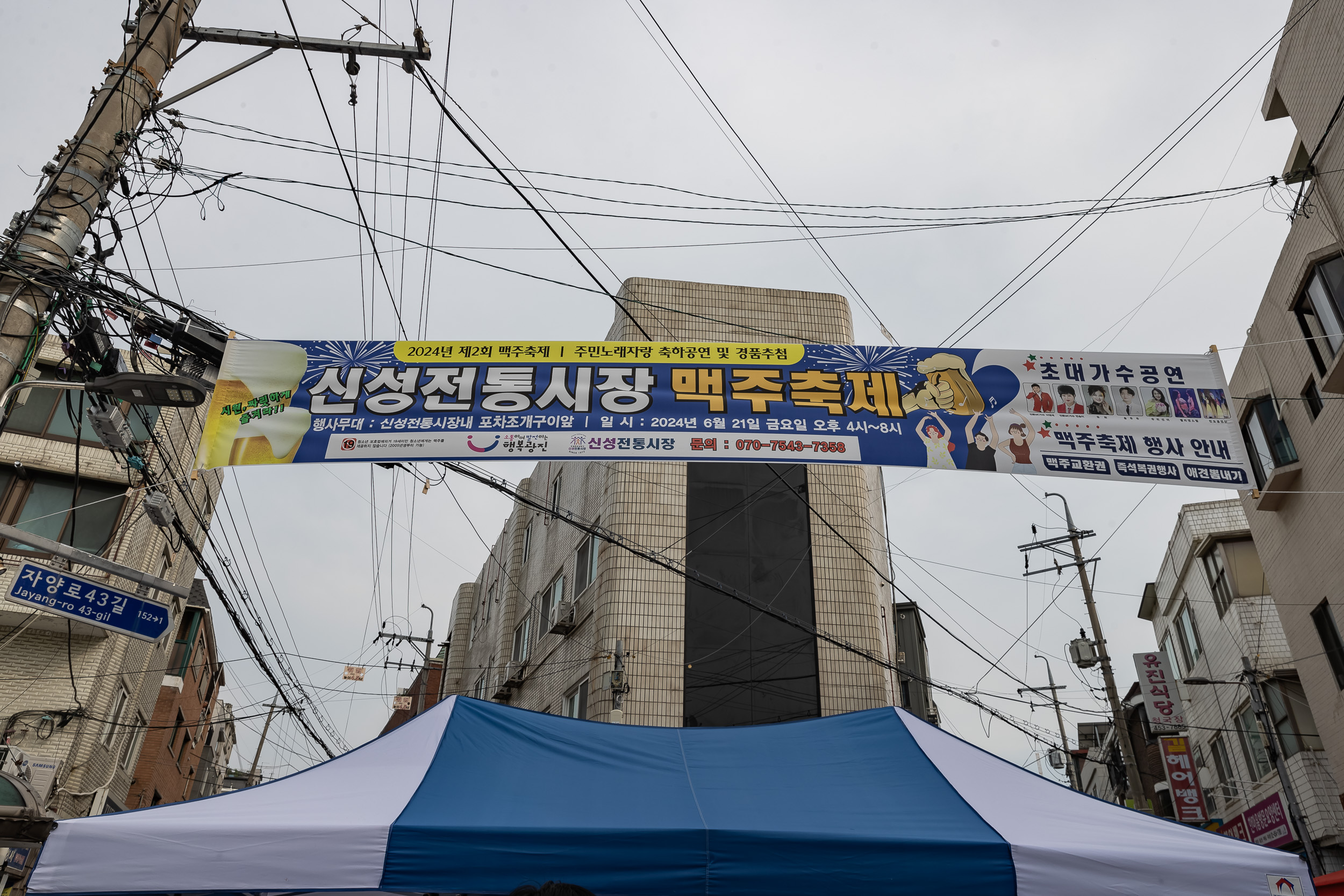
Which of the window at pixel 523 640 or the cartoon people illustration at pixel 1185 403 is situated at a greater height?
the window at pixel 523 640

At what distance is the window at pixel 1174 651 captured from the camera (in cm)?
2704

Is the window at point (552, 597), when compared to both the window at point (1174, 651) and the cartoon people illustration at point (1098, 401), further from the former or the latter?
the window at point (1174, 651)

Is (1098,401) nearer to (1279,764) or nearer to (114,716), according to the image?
(1279,764)

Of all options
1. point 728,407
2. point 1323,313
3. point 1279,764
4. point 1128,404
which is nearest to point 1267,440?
point 1323,313

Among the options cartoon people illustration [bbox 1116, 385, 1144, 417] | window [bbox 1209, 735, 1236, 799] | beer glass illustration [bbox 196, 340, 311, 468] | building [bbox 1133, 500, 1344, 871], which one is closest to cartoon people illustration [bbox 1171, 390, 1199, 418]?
cartoon people illustration [bbox 1116, 385, 1144, 417]

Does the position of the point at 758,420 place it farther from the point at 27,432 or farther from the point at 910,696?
the point at 27,432

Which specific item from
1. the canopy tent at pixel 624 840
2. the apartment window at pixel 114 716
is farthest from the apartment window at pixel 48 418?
the canopy tent at pixel 624 840

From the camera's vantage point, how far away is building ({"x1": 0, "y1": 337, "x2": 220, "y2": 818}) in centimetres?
1498

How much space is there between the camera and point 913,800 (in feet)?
15.9

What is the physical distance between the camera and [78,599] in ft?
22.0

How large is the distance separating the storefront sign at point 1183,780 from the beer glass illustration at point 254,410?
69.3ft

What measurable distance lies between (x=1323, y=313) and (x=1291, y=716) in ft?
36.7

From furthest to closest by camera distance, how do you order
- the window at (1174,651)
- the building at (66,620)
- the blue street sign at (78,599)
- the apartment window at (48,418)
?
the window at (1174,651) → the apartment window at (48,418) → the building at (66,620) → the blue street sign at (78,599)

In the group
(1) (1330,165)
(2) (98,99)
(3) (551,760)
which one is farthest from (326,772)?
(1) (1330,165)
